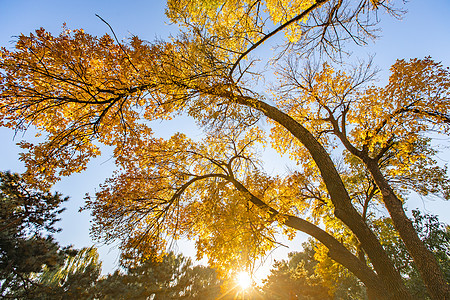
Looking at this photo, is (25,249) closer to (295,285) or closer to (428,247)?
(295,285)

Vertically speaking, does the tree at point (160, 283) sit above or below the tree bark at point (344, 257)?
below

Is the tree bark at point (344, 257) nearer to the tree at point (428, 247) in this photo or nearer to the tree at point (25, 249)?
the tree at point (25, 249)

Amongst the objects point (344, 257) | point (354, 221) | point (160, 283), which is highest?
point (354, 221)

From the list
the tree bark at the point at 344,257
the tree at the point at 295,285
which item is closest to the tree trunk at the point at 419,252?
the tree bark at the point at 344,257

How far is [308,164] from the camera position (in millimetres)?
6973

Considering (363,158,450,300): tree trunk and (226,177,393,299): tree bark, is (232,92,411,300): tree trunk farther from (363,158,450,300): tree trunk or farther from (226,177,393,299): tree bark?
(363,158,450,300): tree trunk

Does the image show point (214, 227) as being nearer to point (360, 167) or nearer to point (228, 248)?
point (228, 248)

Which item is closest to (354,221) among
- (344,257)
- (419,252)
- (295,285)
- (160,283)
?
(344,257)

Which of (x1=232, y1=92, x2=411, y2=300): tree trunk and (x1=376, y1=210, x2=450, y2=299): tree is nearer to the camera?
(x1=232, y1=92, x2=411, y2=300): tree trunk

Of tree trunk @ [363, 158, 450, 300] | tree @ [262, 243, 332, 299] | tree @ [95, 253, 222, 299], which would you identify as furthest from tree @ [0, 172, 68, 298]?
tree @ [262, 243, 332, 299]

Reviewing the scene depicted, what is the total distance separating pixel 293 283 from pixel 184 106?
71.9 ft

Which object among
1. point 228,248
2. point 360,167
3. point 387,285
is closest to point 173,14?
point 228,248

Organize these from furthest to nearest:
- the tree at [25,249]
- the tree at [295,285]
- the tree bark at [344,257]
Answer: the tree at [295,285]
the tree at [25,249]
the tree bark at [344,257]

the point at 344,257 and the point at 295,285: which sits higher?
the point at 344,257
